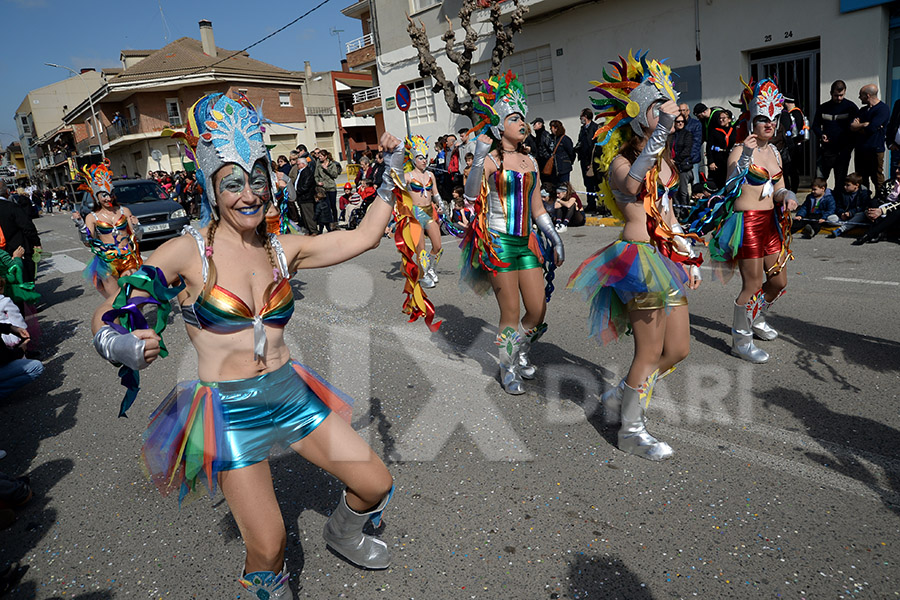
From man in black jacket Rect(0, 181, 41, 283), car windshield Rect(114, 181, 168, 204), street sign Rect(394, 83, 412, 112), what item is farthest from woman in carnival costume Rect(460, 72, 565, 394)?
car windshield Rect(114, 181, 168, 204)

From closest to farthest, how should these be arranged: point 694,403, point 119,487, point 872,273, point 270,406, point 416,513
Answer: point 270,406, point 416,513, point 119,487, point 694,403, point 872,273

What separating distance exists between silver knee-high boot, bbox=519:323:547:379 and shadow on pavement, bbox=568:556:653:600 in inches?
80.7

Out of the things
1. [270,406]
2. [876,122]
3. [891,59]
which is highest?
[891,59]

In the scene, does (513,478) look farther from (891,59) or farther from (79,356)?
(891,59)

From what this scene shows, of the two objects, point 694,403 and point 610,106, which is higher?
point 610,106

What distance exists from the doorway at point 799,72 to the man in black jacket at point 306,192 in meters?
9.96

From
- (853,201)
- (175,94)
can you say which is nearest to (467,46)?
(853,201)

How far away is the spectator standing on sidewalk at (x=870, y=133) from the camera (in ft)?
30.9

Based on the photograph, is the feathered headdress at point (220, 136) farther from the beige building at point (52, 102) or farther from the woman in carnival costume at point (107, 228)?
the beige building at point (52, 102)

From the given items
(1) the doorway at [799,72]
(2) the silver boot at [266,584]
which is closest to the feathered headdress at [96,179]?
(2) the silver boot at [266,584]

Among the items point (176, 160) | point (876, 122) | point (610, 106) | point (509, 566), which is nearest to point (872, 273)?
point (876, 122)

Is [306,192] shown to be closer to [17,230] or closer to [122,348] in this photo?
[17,230]

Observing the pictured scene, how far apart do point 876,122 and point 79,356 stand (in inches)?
461

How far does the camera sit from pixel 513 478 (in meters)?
3.52
